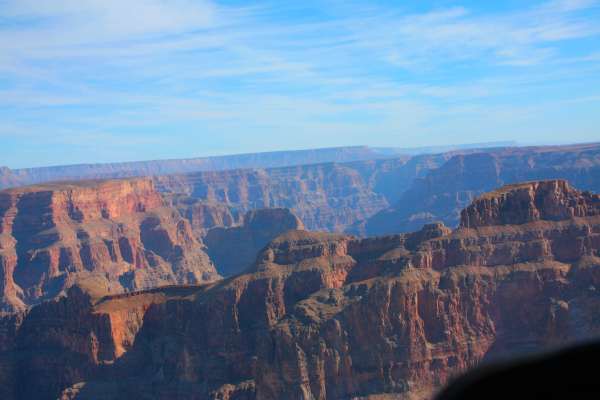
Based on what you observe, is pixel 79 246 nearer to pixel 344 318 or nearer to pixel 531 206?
pixel 344 318

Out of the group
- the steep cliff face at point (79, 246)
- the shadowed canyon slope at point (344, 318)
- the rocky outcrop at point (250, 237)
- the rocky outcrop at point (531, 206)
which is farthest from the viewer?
the rocky outcrop at point (250, 237)

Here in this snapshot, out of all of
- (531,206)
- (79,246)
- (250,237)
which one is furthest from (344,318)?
(250,237)

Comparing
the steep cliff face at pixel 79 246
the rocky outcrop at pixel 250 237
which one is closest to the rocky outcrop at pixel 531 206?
the steep cliff face at pixel 79 246

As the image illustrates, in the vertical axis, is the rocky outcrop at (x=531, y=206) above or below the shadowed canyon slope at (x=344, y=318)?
above

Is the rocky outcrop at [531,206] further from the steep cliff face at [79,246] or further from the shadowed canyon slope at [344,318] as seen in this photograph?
the steep cliff face at [79,246]

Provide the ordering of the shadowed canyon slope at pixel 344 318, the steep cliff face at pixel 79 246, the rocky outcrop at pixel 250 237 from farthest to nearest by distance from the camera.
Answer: the rocky outcrop at pixel 250 237
the steep cliff face at pixel 79 246
the shadowed canyon slope at pixel 344 318

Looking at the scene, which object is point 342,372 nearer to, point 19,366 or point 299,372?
point 299,372
